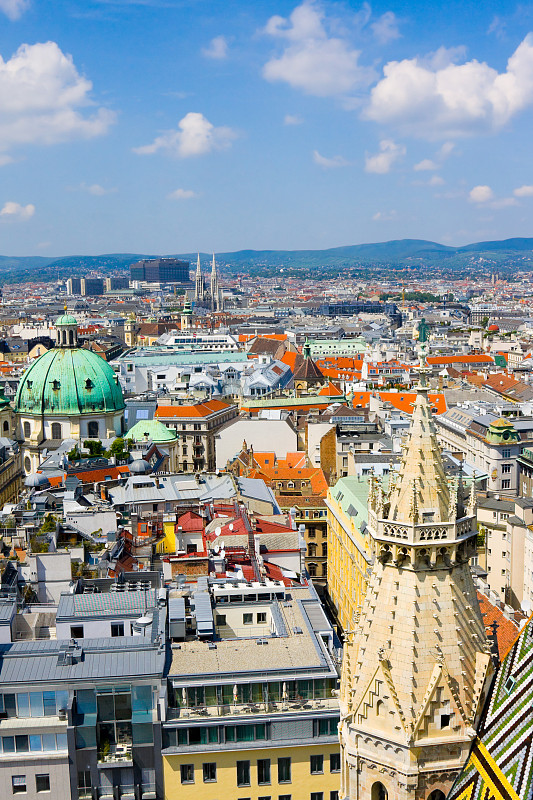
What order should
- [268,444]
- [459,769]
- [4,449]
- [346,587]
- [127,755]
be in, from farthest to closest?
[268,444], [4,449], [346,587], [127,755], [459,769]

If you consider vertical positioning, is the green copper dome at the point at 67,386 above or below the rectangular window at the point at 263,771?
above

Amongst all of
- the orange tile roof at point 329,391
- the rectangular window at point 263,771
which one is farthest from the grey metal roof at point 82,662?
the orange tile roof at point 329,391

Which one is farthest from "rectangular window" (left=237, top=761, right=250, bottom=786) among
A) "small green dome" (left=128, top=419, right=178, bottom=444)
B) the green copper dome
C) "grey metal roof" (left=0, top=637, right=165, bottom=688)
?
the green copper dome

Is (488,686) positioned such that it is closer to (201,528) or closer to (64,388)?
(201,528)

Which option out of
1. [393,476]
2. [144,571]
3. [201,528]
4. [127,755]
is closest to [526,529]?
[201,528]

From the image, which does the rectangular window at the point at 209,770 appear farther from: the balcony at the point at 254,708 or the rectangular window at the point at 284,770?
the rectangular window at the point at 284,770

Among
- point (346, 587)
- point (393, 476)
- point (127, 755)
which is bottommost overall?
point (346, 587)
